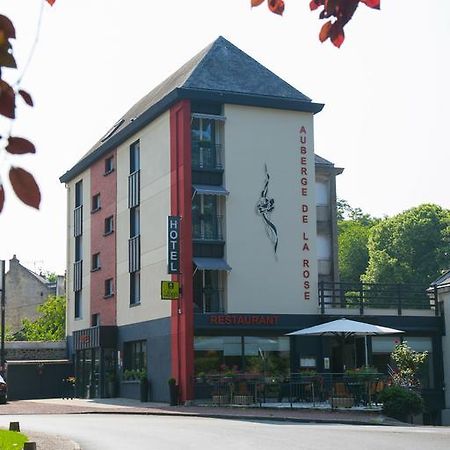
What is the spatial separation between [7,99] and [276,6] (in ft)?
5.07

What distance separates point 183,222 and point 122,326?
25.1 ft

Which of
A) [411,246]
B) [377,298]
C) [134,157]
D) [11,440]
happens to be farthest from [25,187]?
[411,246]

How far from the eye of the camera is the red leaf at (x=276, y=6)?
13.5 feet

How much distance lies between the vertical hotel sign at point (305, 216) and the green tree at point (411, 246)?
27653mm

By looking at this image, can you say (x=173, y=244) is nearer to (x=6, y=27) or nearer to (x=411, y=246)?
(x=6, y=27)

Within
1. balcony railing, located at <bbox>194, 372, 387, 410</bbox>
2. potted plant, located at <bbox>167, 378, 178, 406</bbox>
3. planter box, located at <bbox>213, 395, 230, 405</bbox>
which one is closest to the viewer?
balcony railing, located at <bbox>194, 372, 387, 410</bbox>

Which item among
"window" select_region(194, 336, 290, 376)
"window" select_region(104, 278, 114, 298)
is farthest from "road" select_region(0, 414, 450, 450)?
"window" select_region(104, 278, 114, 298)

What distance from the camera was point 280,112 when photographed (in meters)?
36.5

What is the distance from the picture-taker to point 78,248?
4772cm

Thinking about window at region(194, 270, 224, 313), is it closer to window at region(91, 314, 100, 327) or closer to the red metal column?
the red metal column

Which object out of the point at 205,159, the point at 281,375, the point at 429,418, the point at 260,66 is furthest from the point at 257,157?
the point at 429,418

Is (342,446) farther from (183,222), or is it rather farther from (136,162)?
(136,162)

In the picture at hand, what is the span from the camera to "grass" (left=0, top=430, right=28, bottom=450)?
1522 centimetres

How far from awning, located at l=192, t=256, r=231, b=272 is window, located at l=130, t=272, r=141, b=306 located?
5.20 m
